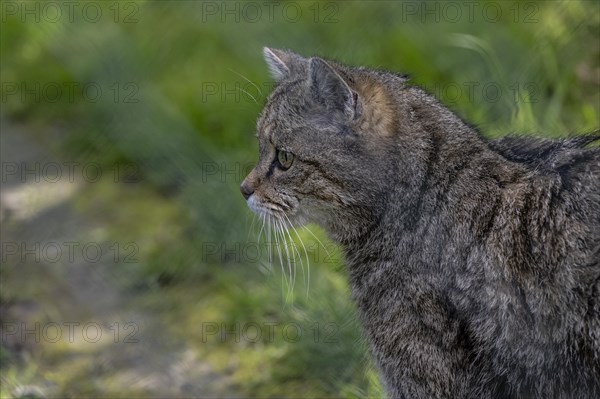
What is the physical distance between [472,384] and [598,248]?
590 millimetres

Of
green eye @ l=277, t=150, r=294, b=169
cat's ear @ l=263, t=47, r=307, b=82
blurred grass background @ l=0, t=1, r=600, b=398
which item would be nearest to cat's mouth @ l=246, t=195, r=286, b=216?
green eye @ l=277, t=150, r=294, b=169

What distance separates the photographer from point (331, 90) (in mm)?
3438

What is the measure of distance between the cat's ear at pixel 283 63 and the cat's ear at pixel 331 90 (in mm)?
352

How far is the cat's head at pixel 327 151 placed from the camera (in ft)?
11.2

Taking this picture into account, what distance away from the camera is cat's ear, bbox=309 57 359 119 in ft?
11.1

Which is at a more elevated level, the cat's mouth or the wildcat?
the wildcat

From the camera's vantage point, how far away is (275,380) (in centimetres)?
425

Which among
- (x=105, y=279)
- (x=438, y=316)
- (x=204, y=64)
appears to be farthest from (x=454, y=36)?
(x=438, y=316)

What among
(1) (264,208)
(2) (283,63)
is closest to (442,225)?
(1) (264,208)

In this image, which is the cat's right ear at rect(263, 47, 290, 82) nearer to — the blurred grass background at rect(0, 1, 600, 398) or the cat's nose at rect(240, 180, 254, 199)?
the cat's nose at rect(240, 180, 254, 199)

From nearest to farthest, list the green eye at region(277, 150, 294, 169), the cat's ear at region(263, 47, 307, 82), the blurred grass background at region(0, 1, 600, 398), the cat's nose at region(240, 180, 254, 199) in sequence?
the green eye at region(277, 150, 294, 169) < the cat's nose at region(240, 180, 254, 199) < the cat's ear at region(263, 47, 307, 82) < the blurred grass background at region(0, 1, 600, 398)

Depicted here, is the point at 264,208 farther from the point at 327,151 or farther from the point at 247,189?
the point at 327,151

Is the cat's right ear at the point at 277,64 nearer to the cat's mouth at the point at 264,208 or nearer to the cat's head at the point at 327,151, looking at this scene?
the cat's head at the point at 327,151

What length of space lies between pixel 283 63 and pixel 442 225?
A: 3.32 feet
